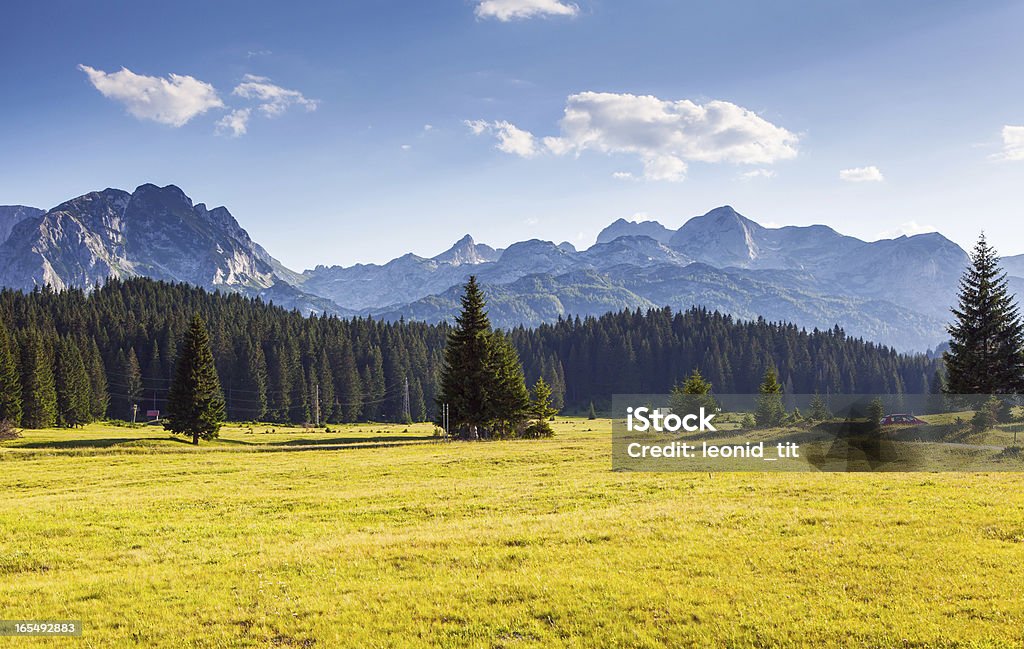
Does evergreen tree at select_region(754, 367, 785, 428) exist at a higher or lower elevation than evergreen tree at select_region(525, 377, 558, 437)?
higher

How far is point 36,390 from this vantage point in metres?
100

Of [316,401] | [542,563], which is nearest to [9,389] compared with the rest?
[316,401]

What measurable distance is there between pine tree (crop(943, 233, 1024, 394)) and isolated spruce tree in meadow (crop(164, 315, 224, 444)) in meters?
78.6

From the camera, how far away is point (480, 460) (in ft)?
156

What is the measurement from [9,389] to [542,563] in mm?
103483

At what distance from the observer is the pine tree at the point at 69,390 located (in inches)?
4323

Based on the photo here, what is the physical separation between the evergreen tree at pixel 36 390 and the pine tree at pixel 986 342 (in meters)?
117

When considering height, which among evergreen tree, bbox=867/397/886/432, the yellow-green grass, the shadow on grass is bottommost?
the shadow on grass

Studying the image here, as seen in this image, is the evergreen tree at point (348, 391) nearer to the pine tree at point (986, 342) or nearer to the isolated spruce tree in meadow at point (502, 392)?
the isolated spruce tree in meadow at point (502, 392)

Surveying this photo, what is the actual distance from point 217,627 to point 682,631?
9.48 m

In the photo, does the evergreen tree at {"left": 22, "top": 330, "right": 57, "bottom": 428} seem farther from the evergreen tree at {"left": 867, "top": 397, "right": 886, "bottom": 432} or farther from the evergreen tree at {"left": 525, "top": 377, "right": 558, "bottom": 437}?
the evergreen tree at {"left": 867, "top": 397, "right": 886, "bottom": 432}

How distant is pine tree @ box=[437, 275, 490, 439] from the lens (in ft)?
234

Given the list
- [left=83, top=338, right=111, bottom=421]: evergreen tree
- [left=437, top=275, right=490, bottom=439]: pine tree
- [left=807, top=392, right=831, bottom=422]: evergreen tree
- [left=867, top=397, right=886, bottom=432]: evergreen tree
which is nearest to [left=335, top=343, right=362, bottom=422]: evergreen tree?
[left=83, top=338, right=111, bottom=421]: evergreen tree

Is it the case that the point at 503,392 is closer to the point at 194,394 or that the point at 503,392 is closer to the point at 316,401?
the point at 194,394
